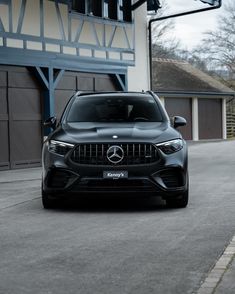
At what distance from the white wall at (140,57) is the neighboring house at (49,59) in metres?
1.01

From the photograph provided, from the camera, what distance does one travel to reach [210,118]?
3916 cm

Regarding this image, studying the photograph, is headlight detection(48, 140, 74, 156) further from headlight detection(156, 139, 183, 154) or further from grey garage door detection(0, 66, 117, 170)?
grey garage door detection(0, 66, 117, 170)

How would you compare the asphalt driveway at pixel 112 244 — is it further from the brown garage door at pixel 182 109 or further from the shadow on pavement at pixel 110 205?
the brown garage door at pixel 182 109

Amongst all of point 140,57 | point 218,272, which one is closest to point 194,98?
point 140,57

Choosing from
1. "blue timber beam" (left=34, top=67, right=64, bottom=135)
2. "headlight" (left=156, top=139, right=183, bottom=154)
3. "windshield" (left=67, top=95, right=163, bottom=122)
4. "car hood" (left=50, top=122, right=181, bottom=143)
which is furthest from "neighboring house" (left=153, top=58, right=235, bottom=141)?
"headlight" (left=156, top=139, right=183, bottom=154)

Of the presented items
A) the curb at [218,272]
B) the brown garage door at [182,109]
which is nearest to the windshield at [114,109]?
the curb at [218,272]

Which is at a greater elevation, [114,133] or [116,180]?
[114,133]

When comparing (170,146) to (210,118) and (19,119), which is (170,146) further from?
(210,118)

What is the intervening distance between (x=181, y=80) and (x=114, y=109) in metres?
29.3

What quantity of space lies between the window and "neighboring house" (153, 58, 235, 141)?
11.2 meters

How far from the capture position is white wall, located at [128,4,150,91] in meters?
24.3

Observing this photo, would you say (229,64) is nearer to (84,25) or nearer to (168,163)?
(84,25)

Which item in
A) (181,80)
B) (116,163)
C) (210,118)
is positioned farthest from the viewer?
(181,80)

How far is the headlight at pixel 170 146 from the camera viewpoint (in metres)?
9.20
